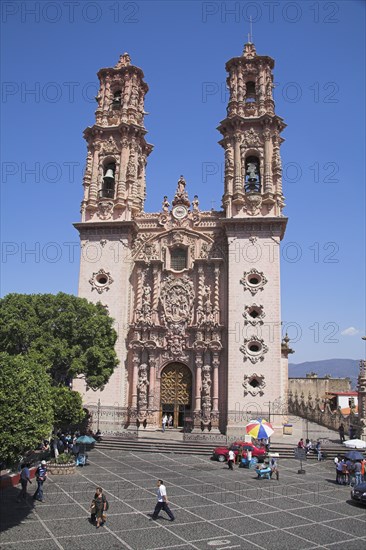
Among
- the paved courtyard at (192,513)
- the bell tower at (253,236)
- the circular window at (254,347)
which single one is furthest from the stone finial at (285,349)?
the paved courtyard at (192,513)

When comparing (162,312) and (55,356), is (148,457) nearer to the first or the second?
(55,356)

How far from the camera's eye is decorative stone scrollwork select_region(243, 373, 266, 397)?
116 ft

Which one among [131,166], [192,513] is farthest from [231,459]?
[131,166]

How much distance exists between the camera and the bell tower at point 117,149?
4169cm

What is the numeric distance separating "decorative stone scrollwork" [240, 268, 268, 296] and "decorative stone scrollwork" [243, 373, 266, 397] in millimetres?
6168

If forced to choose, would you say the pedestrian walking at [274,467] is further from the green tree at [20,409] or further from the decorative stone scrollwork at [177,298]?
the decorative stone scrollwork at [177,298]

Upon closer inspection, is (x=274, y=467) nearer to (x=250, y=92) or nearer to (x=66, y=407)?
(x=66, y=407)

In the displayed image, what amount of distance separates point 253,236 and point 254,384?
447 inches

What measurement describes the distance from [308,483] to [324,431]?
18.8 meters

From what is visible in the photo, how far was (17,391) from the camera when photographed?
16438 millimetres

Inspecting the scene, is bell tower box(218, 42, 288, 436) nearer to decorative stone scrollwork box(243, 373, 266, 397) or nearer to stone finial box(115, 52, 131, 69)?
decorative stone scrollwork box(243, 373, 266, 397)

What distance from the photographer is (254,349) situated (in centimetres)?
3662

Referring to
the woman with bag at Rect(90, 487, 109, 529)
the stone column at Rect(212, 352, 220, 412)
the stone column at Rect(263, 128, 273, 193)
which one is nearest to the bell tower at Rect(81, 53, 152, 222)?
the stone column at Rect(263, 128, 273, 193)

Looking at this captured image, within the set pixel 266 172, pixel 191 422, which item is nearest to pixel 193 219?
pixel 266 172
